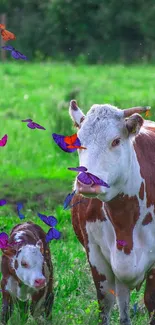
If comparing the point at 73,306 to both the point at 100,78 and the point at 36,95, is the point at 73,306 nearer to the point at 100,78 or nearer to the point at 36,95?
the point at 36,95

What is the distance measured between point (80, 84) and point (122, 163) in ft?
56.4

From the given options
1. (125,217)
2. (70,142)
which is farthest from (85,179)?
A: (125,217)

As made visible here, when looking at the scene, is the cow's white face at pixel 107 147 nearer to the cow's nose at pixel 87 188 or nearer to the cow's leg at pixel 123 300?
the cow's nose at pixel 87 188

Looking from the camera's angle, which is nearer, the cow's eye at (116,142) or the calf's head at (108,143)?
the calf's head at (108,143)

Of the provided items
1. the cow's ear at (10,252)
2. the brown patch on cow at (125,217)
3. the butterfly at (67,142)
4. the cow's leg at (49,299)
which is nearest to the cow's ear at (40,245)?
the cow's ear at (10,252)

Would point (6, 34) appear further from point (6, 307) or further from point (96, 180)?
point (6, 307)

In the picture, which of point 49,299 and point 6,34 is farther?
point 49,299

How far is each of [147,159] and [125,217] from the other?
17.0 inches

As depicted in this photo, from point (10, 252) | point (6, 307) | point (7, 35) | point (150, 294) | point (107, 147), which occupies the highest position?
point (7, 35)

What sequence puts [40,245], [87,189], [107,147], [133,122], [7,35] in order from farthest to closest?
[40,245] < [133,122] < [107,147] < [87,189] < [7,35]

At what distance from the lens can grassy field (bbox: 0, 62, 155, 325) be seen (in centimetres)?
793

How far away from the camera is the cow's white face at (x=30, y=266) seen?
21.4 feet

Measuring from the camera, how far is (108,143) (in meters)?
6.25

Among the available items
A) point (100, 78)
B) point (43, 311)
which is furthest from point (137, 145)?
point (100, 78)
